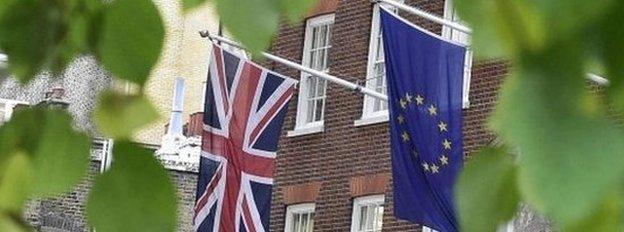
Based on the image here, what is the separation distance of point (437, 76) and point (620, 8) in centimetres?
1538

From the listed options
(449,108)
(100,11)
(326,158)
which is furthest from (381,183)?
(100,11)

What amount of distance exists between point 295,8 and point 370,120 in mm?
20237

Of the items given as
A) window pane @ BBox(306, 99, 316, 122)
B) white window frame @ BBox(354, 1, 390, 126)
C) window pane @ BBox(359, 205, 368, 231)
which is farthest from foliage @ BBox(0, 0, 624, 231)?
window pane @ BBox(306, 99, 316, 122)

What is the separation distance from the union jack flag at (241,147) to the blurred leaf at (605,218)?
17.4 metres

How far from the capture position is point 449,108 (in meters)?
17.5

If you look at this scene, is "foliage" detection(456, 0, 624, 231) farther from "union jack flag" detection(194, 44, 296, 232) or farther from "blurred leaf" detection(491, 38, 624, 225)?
"union jack flag" detection(194, 44, 296, 232)

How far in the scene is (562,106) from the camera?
5.59 feet

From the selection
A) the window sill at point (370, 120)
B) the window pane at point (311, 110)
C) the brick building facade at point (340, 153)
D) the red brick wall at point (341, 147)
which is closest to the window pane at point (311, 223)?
the brick building facade at point (340, 153)

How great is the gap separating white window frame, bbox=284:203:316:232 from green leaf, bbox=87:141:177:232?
2110cm

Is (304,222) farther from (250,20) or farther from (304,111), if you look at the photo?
(250,20)

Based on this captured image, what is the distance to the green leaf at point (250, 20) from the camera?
75.7 inches

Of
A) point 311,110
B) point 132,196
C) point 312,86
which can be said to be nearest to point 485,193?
point 132,196

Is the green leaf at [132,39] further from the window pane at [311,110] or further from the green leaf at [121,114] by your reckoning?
the window pane at [311,110]

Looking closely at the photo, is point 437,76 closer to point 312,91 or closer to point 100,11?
point 312,91
